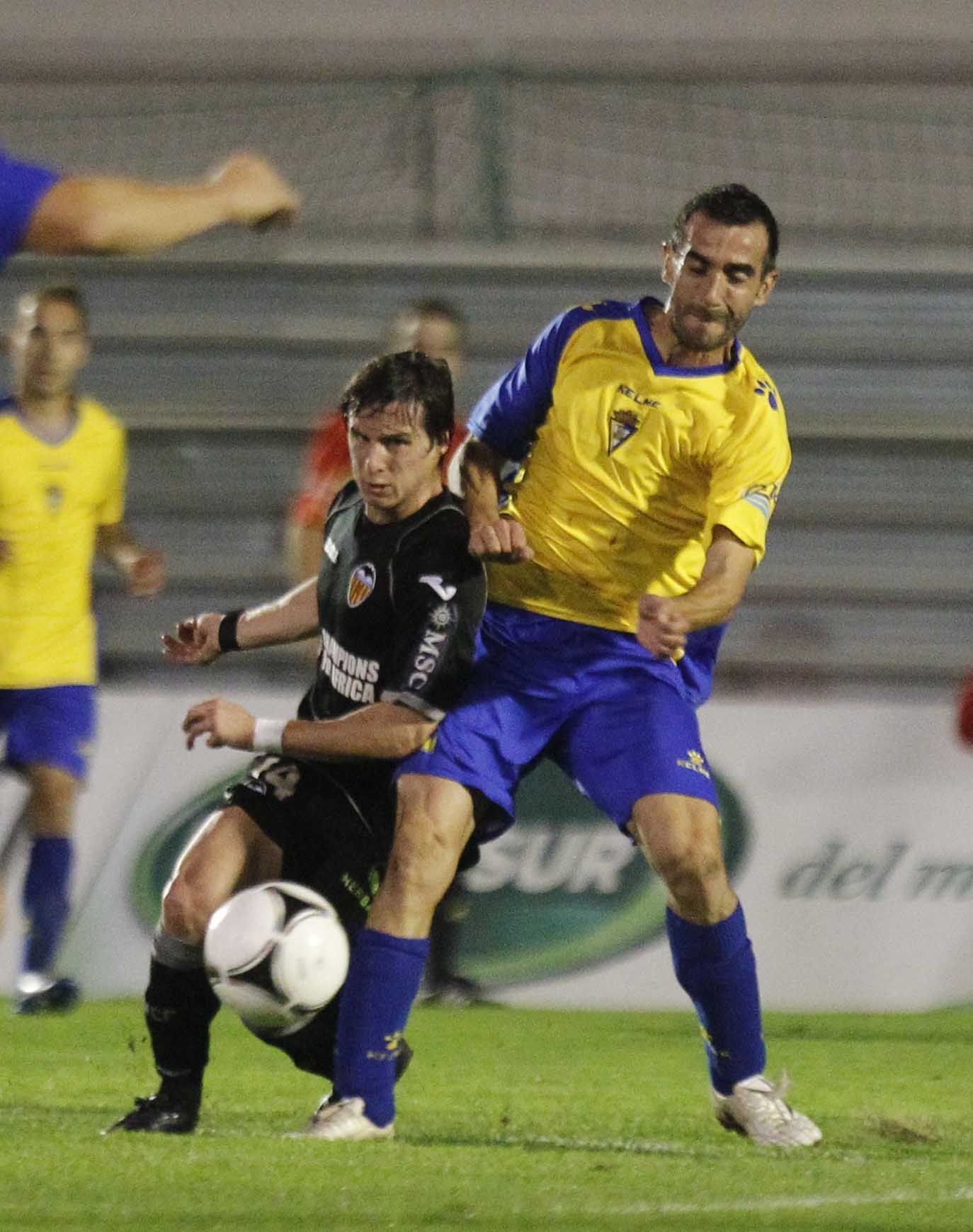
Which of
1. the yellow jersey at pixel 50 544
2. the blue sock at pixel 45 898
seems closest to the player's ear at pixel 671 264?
the yellow jersey at pixel 50 544

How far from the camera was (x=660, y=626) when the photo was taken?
391 centimetres

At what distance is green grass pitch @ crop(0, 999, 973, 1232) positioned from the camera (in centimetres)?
337

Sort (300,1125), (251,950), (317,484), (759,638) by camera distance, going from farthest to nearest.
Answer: (759,638), (317,484), (300,1125), (251,950)

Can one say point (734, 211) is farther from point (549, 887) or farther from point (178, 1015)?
point (549, 887)

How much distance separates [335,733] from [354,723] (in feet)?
0.15

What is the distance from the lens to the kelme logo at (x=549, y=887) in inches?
271

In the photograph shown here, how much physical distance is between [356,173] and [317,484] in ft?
8.14

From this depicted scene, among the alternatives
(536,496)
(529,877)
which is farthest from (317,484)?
(536,496)

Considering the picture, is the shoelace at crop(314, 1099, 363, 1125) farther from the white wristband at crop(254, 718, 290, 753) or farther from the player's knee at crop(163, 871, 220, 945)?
the white wristband at crop(254, 718, 290, 753)

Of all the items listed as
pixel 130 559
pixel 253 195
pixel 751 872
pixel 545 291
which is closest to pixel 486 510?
pixel 253 195

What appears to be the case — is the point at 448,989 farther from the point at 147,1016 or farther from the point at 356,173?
the point at 356,173

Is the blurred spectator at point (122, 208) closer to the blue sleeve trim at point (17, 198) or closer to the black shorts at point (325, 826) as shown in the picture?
the blue sleeve trim at point (17, 198)

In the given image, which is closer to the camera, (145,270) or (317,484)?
(317,484)

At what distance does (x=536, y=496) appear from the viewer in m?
4.52
